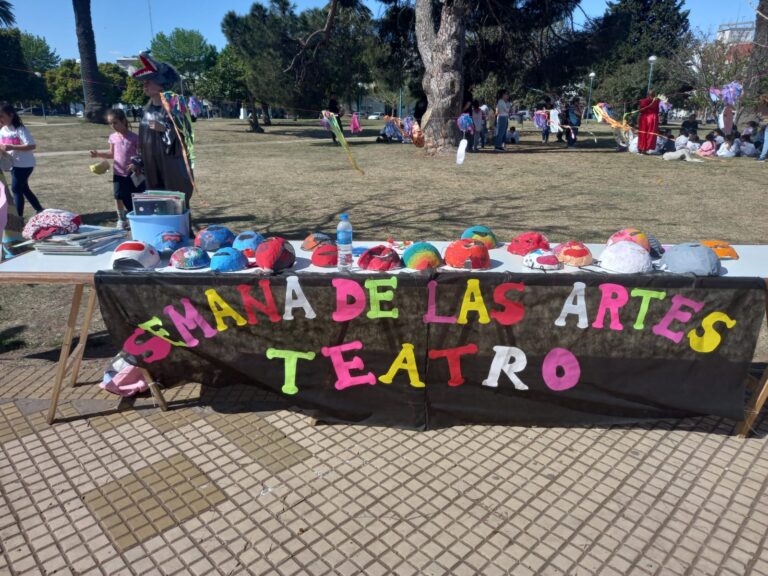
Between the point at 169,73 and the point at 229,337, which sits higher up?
the point at 169,73

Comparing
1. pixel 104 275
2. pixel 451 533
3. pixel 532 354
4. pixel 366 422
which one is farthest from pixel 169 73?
pixel 451 533

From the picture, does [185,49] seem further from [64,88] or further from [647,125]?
[647,125]

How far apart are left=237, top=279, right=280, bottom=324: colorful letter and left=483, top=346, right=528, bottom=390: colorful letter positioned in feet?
4.02

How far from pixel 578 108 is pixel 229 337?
2241 centimetres

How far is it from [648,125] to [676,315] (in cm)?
1619

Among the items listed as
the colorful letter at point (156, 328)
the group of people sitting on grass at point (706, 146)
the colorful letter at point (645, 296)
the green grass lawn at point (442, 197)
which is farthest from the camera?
the group of people sitting on grass at point (706, 146)

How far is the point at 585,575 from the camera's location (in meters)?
2.08

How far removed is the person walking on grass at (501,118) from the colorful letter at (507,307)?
48.9 ft

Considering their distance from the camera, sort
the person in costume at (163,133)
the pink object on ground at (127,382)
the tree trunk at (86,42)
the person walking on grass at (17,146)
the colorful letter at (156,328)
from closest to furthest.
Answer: the colorful letter at (156,328) < the pink object on ground at (127,382) < the person in costume at (163,133) < the person walking on grass at (17,146) < the tree trunk at (86,42)

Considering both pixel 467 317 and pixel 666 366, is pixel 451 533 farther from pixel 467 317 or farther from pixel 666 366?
pixel 666 366

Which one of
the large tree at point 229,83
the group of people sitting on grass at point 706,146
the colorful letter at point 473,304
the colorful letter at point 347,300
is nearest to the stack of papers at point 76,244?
the colorful letter at point 347,300

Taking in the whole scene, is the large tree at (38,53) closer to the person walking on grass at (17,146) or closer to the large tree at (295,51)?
the large tree at (295,51)

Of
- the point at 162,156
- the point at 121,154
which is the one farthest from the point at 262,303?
the point at 121,154

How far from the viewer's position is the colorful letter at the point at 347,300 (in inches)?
111
